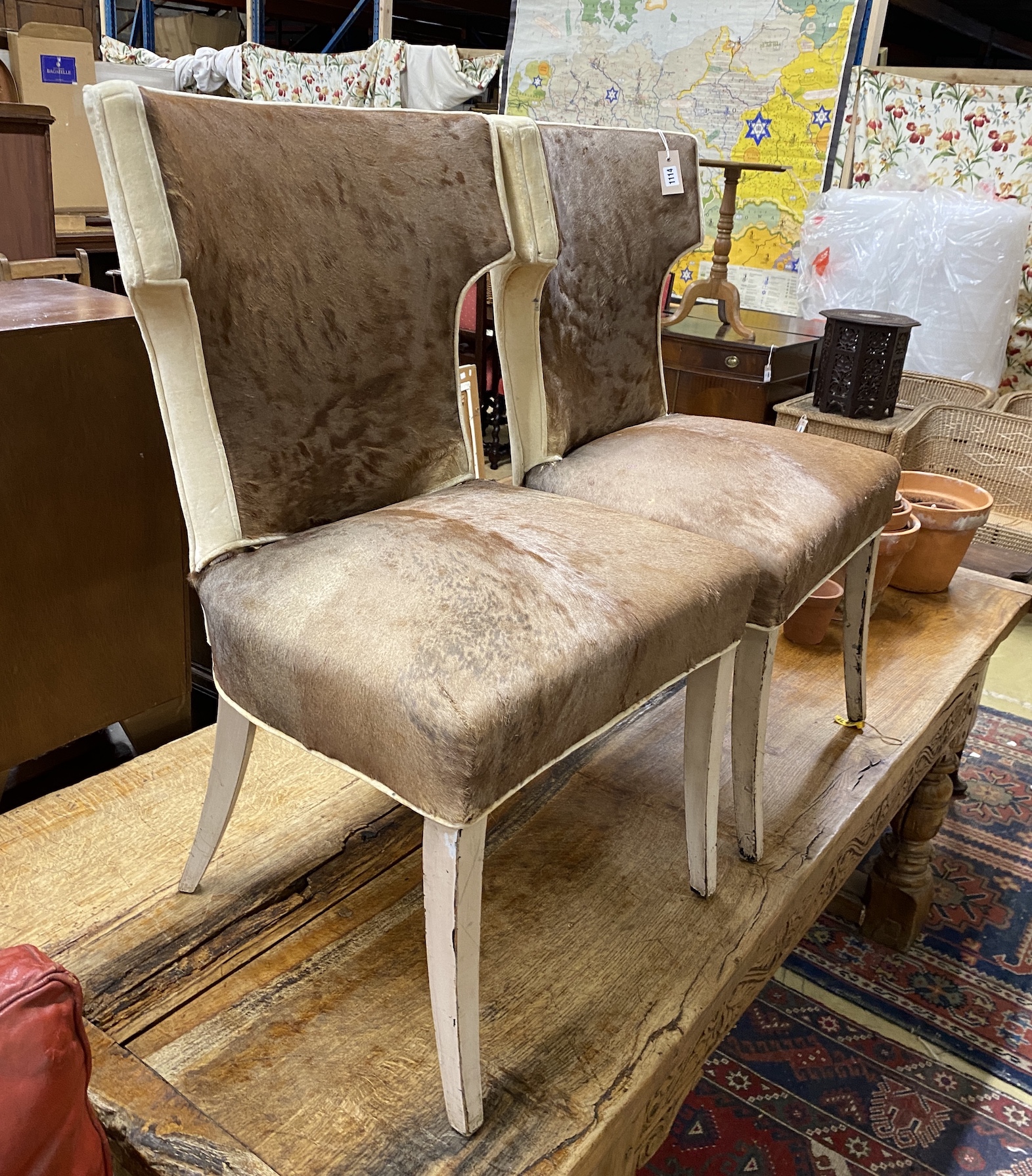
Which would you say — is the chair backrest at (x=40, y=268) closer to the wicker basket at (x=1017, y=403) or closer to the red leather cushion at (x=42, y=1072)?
the red leather cushion at (x=42, y=1072)

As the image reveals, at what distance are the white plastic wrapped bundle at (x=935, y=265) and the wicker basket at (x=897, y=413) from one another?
11 cm

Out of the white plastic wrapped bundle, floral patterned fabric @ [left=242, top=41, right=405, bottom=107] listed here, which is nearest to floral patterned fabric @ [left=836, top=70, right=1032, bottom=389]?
the white plastic wrapped bundle

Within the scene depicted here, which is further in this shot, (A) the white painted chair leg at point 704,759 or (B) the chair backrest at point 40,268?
(B) the chair backrest at point 40,268

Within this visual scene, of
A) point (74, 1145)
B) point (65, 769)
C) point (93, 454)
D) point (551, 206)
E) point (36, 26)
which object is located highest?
point (36, 26)

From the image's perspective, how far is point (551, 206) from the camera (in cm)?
114

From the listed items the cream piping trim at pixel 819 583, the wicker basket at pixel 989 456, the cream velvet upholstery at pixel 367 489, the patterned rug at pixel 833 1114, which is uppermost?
the cream velvet upholstery at pixel 367 489

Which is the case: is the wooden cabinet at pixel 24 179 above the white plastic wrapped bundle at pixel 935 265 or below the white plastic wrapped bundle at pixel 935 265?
above

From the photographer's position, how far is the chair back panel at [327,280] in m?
0.85

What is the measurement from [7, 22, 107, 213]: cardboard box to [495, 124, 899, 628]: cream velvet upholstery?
259cm

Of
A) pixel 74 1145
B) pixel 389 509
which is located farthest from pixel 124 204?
pixel 74 1145

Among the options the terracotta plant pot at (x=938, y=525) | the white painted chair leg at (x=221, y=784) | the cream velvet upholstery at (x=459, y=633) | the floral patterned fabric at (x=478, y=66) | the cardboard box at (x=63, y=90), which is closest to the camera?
the cream velvet upholstery at (x=459, y=633)

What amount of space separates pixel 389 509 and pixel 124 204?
37 cm

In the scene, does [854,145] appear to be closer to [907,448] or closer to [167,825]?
[907,448]

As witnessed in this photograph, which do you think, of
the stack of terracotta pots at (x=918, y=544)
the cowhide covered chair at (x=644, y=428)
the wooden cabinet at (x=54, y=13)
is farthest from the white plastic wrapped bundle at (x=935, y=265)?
the wooden cabinet at (x=54, y=13)
